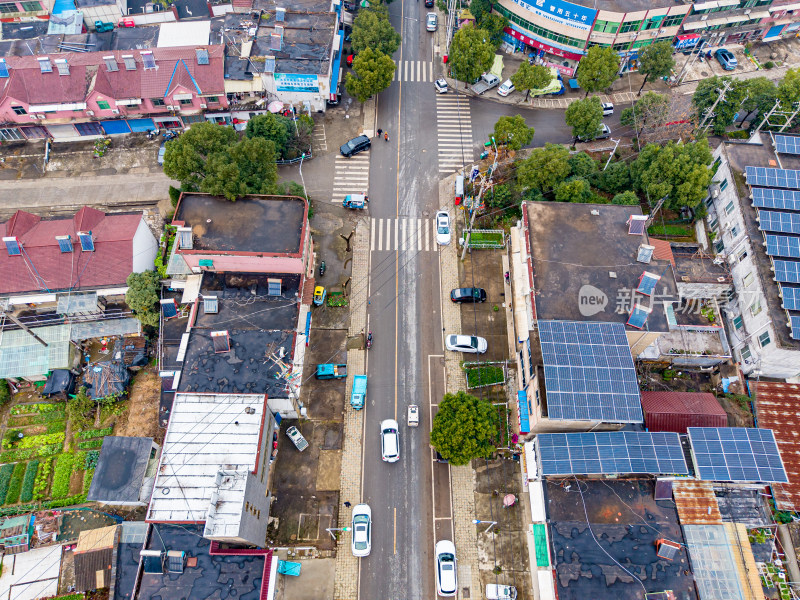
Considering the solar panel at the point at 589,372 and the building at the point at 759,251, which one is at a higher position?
the building at the point at 759,251

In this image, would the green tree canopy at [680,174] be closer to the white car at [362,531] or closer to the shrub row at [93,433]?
the white car at [362,531]

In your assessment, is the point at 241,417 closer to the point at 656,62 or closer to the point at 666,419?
the point at 666,419

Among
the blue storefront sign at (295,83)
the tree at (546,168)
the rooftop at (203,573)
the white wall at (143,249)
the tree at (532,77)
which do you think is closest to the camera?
the rooftop at (203,573)

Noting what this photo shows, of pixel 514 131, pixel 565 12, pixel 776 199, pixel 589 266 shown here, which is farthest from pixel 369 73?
pixel 776 199

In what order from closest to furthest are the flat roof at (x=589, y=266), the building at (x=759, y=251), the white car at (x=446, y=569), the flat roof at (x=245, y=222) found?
1. the white car at (x=446, y=569)
2. the flat roof at (x=589, y=266)
3. the building at (x=759, y=251)
4. the flat roof at (x=245, y=222)

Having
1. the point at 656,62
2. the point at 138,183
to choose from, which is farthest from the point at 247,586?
the point at 656,62

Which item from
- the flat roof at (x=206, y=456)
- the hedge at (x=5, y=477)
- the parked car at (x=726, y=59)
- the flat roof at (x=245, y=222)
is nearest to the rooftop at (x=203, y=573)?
the flat roof at (x=206, y=456)

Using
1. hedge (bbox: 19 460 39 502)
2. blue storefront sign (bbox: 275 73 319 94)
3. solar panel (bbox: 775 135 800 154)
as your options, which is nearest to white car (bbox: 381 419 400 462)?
hedge (bbox: 19 460 39 502)
